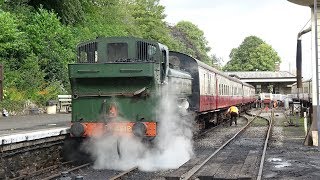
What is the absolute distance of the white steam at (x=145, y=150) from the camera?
11.3 meters

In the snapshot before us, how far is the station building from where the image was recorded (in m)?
74.9

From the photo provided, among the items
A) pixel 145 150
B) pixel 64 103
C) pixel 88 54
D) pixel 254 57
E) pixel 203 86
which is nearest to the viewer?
pixel 145 150

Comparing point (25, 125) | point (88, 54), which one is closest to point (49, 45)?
point (25, 125)

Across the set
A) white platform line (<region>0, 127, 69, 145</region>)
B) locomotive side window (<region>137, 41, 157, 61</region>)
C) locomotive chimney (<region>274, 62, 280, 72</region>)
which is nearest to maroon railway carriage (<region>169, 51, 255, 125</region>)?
locomotive side window (<region>137, 41, 157, 61</region>)

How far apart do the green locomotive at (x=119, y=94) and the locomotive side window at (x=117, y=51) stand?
6cm

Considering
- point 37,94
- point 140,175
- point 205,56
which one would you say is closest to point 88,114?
point 140,175

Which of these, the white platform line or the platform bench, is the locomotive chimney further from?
the white platform line

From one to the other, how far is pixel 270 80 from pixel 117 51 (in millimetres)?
65791

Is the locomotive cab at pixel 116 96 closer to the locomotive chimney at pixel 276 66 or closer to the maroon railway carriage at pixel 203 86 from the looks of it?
the maroon railway carriage at pixel 203 86

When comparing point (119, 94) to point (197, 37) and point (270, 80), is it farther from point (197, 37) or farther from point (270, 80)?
point (197, 37)

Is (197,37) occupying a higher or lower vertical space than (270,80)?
higher

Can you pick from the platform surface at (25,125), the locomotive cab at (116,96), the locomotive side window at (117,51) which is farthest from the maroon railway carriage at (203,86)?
the platform surface at (25,125)

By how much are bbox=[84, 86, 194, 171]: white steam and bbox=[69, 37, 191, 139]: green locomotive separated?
1.03 ft

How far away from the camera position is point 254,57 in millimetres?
109875
